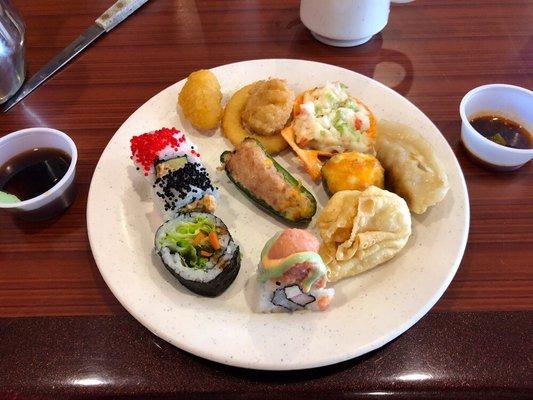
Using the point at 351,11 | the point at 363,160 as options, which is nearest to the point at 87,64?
the point at 351,11

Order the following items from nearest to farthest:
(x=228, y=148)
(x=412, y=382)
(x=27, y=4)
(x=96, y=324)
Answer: (x=412, y=382) < (x=96, y=324) < (x=228, y=148) < (x=27, y=4)

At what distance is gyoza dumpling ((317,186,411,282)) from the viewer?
1245 mm

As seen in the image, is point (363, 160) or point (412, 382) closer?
point (412, 382)

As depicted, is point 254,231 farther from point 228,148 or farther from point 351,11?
point 351,11

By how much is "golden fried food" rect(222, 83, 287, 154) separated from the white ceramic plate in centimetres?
4

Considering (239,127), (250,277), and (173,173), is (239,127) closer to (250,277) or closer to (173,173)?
(173,173)

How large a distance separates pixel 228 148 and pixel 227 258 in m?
0.50

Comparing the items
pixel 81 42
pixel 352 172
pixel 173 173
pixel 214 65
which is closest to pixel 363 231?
pixel 352 172

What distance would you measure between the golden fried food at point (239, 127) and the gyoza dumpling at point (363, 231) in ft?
1.18

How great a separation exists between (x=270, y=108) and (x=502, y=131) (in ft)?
2.54

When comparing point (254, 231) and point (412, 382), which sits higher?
point (254, 231)

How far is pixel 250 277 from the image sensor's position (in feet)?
4.21

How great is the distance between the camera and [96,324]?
1.23 meters

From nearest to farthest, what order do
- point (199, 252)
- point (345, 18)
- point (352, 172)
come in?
point (199, 252) → point (352, 172) → point (345, 18)
